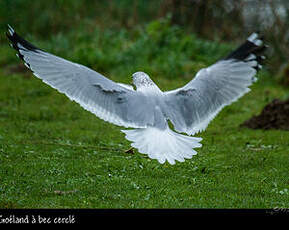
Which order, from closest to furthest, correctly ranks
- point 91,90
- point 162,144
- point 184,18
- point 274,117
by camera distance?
point 162,144
point 91,90
point 274,117
point 184,18

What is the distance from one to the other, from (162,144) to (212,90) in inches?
54.9

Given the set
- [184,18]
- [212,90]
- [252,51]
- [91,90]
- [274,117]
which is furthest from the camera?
[184,18]

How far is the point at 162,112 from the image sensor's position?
22.2 ft

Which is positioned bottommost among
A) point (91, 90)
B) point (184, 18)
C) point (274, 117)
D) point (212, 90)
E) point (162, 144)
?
point (274, 117)

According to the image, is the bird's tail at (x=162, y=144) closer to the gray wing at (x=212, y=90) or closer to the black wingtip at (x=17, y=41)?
the gray wing at (x=212, y=90)

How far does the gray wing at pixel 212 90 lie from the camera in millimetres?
6922

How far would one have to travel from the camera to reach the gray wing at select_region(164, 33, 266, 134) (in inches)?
273

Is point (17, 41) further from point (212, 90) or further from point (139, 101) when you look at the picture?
point (212, 90)

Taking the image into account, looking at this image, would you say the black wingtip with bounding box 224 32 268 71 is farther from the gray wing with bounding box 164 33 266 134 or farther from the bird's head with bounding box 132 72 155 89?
the bird's head with bounding box 132 72 155 89

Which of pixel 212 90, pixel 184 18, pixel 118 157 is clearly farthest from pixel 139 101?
pixel 184 18

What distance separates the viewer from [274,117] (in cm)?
1023

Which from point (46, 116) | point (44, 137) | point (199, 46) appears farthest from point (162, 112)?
point (199, 46)

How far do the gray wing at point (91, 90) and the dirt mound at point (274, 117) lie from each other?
4.13 metres

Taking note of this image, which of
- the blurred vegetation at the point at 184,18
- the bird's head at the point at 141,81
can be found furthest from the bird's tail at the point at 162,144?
the blurred vegetation at the point at 184,18
